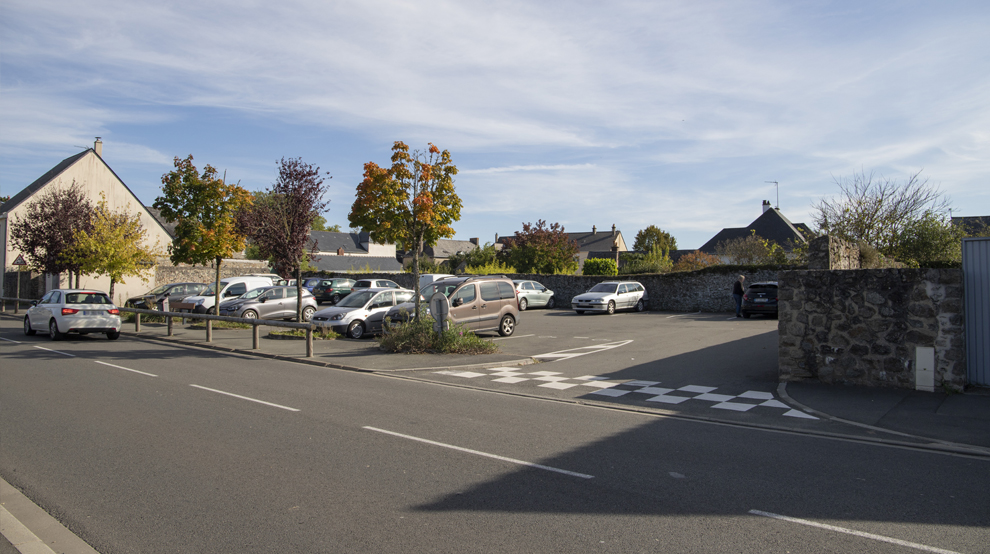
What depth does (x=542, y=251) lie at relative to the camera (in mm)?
47406

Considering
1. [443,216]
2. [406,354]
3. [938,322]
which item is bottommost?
[406,354]

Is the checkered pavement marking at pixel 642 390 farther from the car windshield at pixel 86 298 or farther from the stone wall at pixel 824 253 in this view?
the car windshield at pixel 86 298

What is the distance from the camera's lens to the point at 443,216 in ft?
52.7

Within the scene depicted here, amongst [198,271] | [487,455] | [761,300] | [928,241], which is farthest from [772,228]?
[487,455]

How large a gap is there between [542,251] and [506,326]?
28.6 metres

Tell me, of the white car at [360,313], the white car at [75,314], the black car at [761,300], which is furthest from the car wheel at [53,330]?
the black car at [761,300]

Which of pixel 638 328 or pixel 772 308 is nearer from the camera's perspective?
pixel 638 328

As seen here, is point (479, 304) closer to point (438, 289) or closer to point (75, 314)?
point (438, 289)

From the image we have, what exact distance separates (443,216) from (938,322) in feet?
36.0

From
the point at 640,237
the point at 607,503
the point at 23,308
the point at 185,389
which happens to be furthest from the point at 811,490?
the point at 640,237

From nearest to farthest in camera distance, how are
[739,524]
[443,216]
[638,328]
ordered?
[739,524] < [443,216] < [638,328]

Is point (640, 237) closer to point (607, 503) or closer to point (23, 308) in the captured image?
point (23, 308)

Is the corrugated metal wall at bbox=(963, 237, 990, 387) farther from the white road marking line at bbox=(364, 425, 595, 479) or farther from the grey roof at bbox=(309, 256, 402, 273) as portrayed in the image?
the grey roof at bbox=(309, 256, 402, 273)

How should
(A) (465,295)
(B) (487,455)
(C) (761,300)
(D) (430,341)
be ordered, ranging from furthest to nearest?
(C) (761,300) < (A) (465,295) < (D) (430,341) < (B) (487,455)
